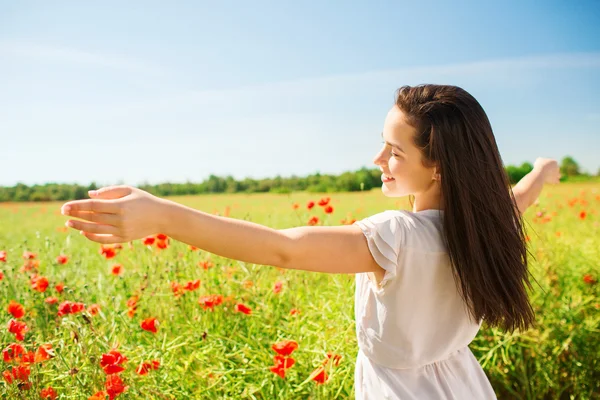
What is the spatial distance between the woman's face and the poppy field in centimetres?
69

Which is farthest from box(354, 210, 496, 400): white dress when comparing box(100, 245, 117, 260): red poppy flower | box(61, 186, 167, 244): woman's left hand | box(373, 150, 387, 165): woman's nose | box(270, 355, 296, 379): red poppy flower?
box(100, 245, 117, 260): red poppy flower

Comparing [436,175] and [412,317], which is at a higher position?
[436,175]

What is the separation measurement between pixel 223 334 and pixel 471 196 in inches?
61.7

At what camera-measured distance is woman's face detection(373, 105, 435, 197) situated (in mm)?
1310

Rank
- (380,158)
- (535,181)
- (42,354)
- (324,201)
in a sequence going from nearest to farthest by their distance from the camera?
(380,158), (42,354), (535,181), (324,201)

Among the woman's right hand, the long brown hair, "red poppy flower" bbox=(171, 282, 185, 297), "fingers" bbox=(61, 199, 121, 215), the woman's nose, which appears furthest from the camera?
"red poppy flower" bbox=(171, 282, 185, 297)

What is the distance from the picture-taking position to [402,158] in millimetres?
1319

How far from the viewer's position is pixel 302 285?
10.0 feet

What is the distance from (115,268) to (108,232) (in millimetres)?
1924

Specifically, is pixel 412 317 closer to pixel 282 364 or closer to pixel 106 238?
pixel 282 364

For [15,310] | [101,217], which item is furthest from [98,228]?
[15,310]

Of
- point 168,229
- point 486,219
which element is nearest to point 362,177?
point 486,219

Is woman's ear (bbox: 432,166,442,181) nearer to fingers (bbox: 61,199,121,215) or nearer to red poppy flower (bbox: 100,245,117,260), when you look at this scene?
fingers (bbox: 61,199,121,215)

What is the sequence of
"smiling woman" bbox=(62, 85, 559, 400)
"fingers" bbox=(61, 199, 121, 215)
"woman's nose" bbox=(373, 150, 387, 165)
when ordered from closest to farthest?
"fingers" bbox=(61, 199, 121, 215), "smiling woman" bbox=(62, 85, 559, 400), "woman's nose" bbox=(373, 150, 387, 165)
